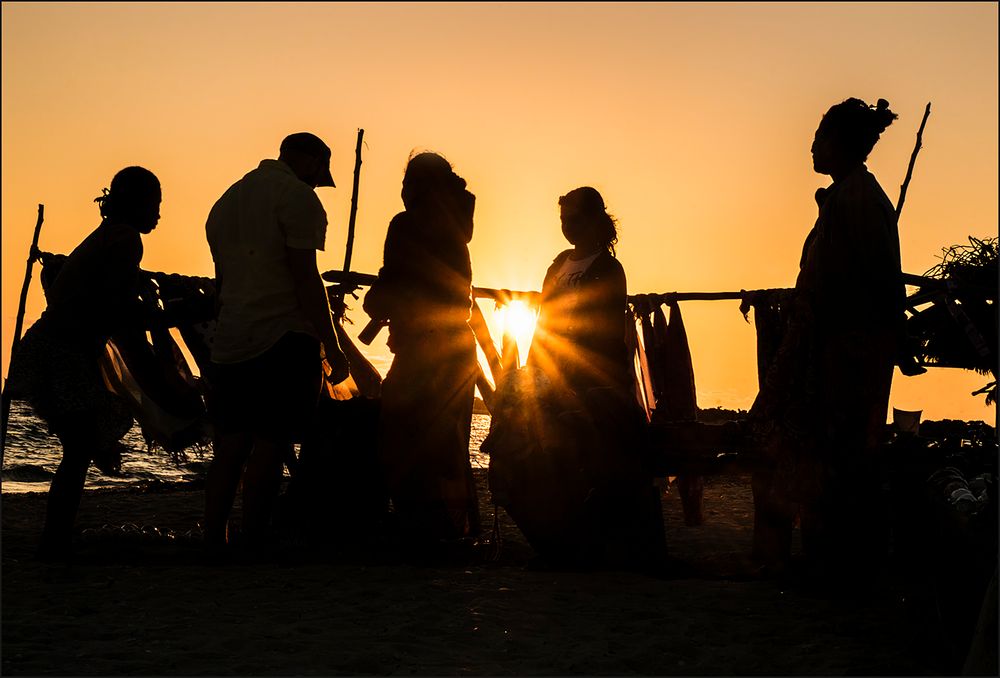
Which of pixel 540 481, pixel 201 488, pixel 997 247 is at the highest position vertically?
pixel 997 247

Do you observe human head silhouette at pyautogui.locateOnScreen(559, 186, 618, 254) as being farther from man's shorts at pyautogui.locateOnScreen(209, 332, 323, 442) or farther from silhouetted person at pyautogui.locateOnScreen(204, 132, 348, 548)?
man's shorts at pyautogui.locateOnScreen(209, 332, 323, 442)

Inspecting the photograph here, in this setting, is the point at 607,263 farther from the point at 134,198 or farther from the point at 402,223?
the point at 134,198

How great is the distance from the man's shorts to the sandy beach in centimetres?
78

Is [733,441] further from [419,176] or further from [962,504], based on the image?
[419,176]

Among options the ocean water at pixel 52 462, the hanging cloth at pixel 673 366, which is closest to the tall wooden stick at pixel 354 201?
the hanging cloth at pixel 673 366

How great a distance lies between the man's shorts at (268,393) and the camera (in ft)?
19.4

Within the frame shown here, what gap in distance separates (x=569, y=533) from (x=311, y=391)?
167 centimetres

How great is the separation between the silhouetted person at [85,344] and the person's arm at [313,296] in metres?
1.05

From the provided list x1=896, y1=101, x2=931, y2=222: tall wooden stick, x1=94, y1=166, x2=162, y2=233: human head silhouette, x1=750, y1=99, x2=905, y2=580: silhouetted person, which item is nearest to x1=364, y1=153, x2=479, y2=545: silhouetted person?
x1=94, y1=166, x2=162, y2=233: human head silhouette

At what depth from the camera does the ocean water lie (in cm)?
1691

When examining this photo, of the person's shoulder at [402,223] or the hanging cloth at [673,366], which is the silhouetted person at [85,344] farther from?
the hanging cloth at [673,366]

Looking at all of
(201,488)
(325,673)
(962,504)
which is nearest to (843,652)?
→ (962,504)

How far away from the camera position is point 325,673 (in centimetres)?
405

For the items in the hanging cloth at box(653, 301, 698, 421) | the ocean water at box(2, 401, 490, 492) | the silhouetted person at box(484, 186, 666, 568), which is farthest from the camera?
the ocean water at box(2, 401, 490, 492)
